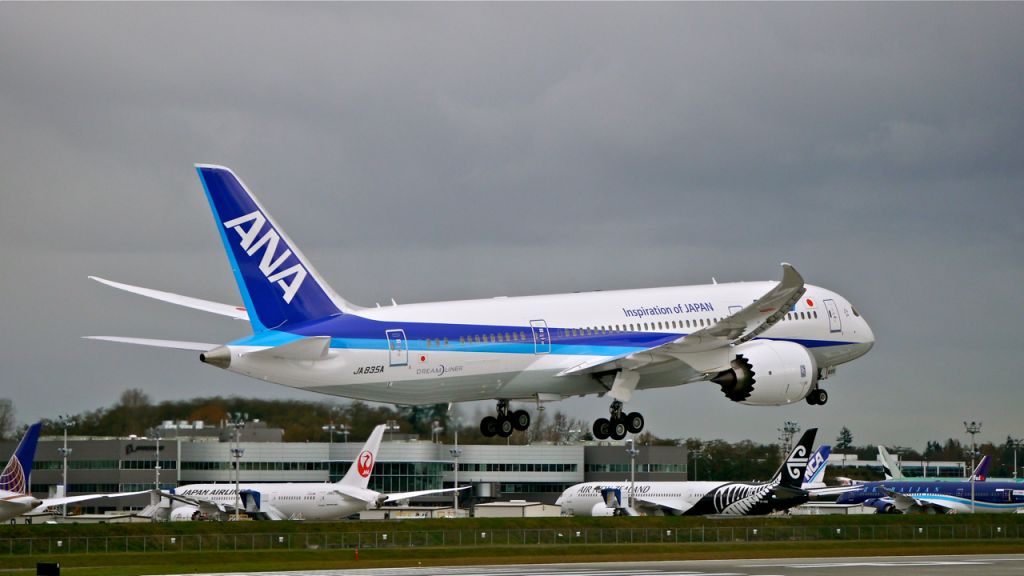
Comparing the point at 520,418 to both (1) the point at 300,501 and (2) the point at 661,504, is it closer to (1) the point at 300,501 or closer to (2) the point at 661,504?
(1) the point at 300,501

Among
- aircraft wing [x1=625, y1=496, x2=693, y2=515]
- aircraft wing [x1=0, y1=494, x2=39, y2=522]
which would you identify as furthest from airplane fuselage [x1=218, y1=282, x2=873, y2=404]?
aircraft wing [x1=625, y1=496, x2=693, y2=515]

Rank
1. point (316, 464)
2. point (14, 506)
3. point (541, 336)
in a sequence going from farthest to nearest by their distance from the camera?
point (316, 464) < point (14, 506) < point (541, 336)

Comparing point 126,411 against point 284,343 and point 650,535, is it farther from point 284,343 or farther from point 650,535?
point 284,343

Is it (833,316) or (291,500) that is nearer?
(833,316)

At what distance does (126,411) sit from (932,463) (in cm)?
11748

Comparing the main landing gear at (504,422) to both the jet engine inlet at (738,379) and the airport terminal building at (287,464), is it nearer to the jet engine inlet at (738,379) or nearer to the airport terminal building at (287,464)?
the jet engine inlet at (738,379)

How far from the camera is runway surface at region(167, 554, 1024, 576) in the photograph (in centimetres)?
5688

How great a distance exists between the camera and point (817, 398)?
2398 inches

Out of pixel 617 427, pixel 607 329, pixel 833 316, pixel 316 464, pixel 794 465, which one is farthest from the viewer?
pixel 316 464

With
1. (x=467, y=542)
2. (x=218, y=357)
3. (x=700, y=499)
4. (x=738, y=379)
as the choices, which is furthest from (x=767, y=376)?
(x=700, y=499)

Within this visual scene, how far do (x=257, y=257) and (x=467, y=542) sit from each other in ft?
108

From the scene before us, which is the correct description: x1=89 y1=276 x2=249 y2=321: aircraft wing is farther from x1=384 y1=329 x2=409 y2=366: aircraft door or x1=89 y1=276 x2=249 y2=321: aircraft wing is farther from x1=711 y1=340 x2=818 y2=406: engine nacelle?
x1=711 y1=340 x2=818 y2=406: engine nacelle

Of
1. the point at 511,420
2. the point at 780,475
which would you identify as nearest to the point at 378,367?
the point at 511,420

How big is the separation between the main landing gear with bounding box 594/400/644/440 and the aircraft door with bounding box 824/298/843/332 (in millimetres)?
10957
